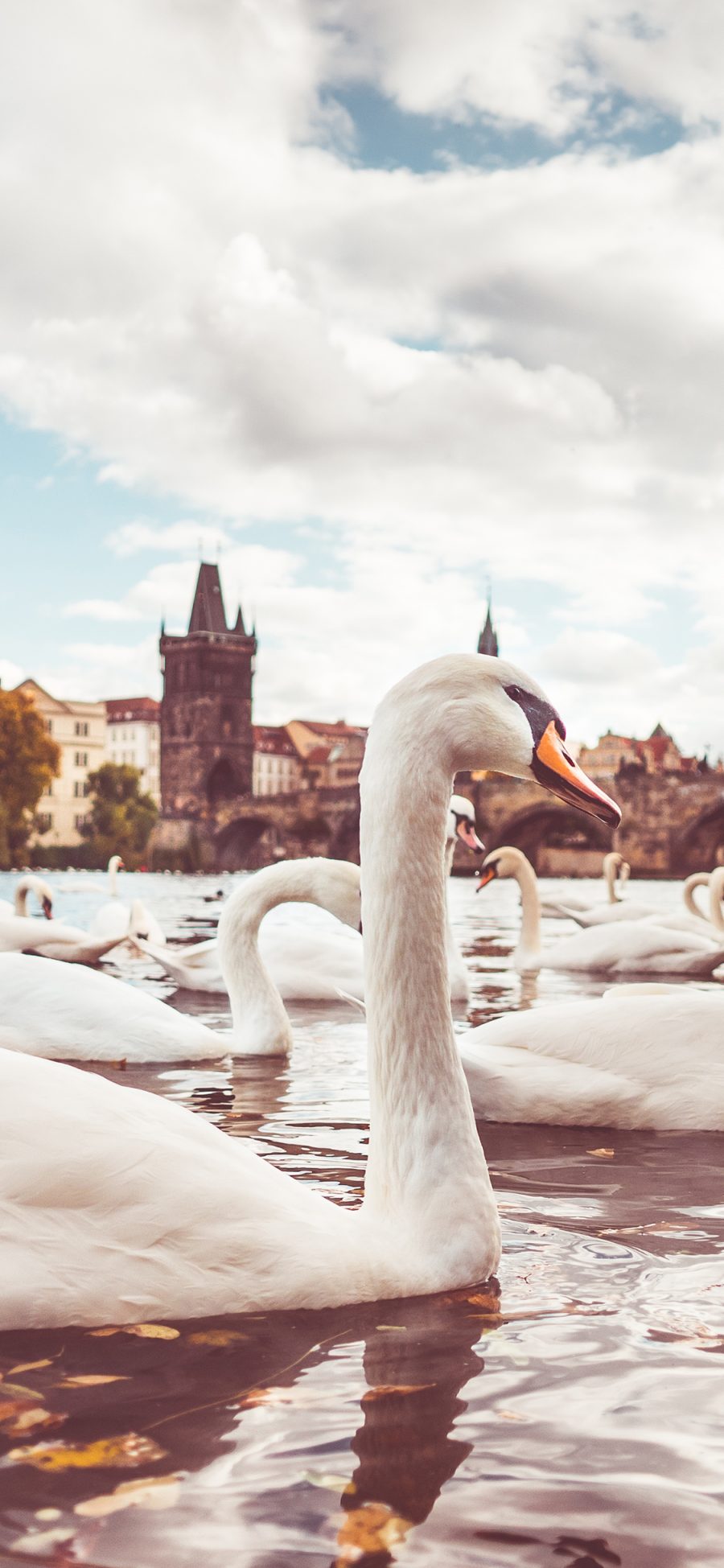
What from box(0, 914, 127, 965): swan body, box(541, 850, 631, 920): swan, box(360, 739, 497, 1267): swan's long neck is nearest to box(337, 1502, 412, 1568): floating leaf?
box(360, 739, 497, 1267): swan's long neck

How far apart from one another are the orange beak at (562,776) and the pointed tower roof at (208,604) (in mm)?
101190

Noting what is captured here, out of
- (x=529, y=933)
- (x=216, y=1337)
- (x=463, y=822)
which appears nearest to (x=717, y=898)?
(x=529, y=933)

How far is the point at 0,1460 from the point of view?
2119 mm

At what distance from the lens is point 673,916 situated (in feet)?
41.9

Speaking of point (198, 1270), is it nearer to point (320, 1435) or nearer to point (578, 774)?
point (320, 1435)

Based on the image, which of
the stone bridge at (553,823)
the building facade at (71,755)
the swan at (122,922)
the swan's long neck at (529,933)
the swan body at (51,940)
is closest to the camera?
the swan body at (51,940)

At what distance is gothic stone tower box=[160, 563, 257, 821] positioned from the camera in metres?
99.6

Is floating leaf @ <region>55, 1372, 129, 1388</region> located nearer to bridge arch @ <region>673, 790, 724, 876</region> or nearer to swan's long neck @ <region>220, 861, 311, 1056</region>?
swan's long neck @ <region>220, 861, 311, 1056</region>

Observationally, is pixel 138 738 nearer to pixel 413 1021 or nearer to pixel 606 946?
pixel 606 946

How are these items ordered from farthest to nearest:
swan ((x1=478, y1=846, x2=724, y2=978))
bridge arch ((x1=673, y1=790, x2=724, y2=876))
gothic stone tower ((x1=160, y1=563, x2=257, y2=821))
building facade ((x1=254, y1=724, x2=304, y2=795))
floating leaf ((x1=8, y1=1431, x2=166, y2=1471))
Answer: building facade ((x1=254, y1=724, x2=304, y2=795)), gothic stone tower ((x1=160, y1=563, x2=257, y2=821)), bridge arch ((x1=673, y1=790, x2=724, y2=876)), swan ((x1=478, y1=846, x2=724, y2=978)), floating leaf ((x1=8, y1=1431, x2=166, y2=1471))

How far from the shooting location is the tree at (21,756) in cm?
5422

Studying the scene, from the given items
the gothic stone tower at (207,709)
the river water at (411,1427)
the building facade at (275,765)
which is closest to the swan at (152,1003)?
the river water at (411,1427)

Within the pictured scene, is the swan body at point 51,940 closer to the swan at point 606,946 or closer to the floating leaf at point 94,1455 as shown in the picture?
the swan at point 606,946

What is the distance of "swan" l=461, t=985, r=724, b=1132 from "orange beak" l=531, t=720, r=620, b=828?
211 cm
